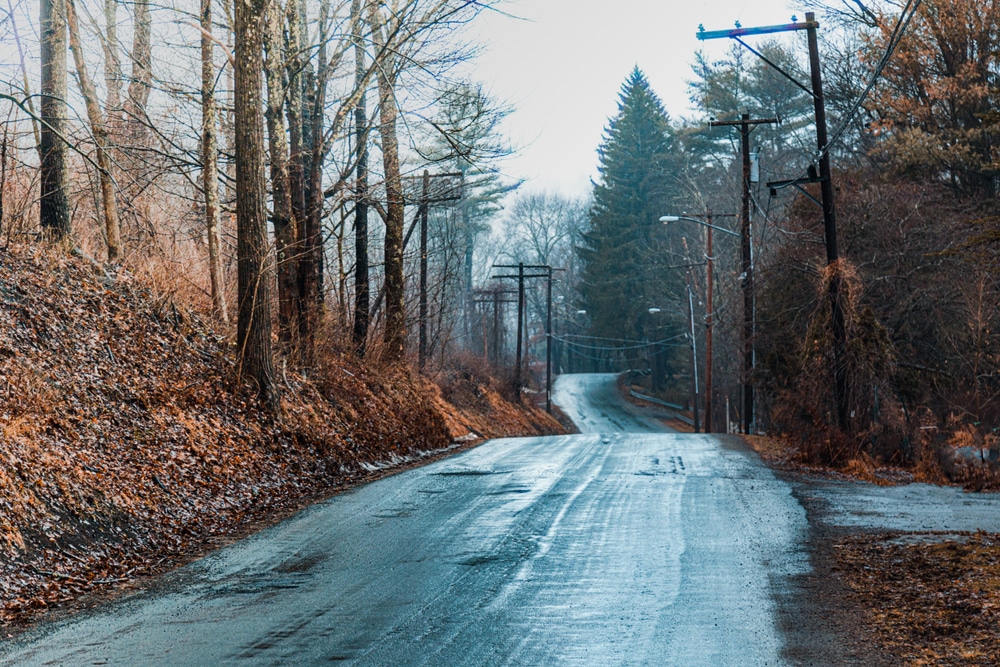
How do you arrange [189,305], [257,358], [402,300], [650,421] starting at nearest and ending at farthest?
1. [257,358]
2. [189,305]
3. [402,300]
4. [650,421]

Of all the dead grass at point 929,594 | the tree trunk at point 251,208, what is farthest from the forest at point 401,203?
the dead grass at point 929,594

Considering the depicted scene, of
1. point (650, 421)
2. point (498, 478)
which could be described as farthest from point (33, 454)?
point (650, 421)

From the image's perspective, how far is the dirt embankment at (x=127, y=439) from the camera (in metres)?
8.36

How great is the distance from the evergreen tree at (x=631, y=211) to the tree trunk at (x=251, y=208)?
64277 millimetres

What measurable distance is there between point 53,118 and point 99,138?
1.22 m

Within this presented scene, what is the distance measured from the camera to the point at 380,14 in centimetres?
2008

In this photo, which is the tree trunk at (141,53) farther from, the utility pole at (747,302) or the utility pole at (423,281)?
the utility pole at (747,302)

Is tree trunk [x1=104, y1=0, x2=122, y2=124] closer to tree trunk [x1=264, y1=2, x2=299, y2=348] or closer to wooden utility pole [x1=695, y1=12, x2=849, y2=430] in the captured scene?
tree trunk [x1=264, y1=2, x2=299, y2=348]

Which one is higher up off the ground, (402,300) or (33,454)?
(402,300)

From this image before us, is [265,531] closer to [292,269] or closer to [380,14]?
[292,269]

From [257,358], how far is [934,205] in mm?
21720

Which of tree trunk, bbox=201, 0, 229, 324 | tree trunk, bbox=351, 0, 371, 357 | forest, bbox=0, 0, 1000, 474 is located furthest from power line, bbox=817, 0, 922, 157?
tree trunk, bbox=201, 0, 229, 324

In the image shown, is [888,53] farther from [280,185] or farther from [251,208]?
[280,185]

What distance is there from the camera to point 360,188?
21.4 m
